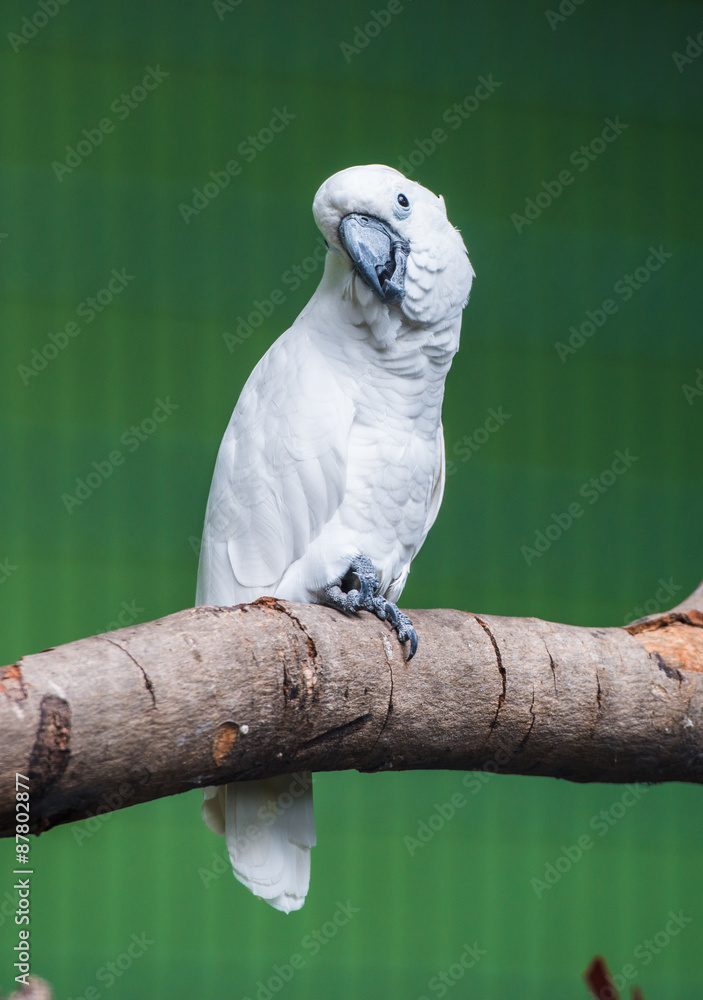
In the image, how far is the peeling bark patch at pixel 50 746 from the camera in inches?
47.6

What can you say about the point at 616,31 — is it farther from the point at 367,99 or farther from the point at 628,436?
the point at 628,436

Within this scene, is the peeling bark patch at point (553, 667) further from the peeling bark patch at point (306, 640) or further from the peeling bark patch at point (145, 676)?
the peeling bark patch at point (145, 676)

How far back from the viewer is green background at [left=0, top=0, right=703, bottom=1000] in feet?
10.4

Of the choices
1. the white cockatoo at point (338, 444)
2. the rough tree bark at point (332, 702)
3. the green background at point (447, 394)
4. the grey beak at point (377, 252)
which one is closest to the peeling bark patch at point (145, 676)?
the rough tree bark at point (332, 702)

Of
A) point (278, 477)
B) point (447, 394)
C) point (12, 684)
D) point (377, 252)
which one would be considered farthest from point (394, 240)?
point (447, 394)

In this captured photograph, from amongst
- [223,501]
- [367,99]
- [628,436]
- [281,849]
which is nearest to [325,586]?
[223,501]

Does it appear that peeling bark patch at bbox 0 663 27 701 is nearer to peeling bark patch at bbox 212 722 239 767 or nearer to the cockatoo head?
peeling bark patch at bbox 212 722 239 767

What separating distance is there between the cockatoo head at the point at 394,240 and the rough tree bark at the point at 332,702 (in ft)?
2.03

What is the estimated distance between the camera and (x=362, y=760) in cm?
161

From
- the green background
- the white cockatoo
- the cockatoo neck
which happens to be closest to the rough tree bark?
the white cockatoo

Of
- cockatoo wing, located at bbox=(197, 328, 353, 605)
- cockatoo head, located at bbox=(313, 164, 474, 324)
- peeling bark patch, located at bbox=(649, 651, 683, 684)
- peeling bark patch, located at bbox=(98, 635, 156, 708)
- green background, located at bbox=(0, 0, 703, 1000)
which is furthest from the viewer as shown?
green background, located at bbox=(0, 0, 703, 1000)

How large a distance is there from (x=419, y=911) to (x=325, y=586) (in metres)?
1.78

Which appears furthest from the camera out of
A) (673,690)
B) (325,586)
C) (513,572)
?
(513,572)

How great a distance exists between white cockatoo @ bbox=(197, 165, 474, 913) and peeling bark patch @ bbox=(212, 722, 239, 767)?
1.63 ft
